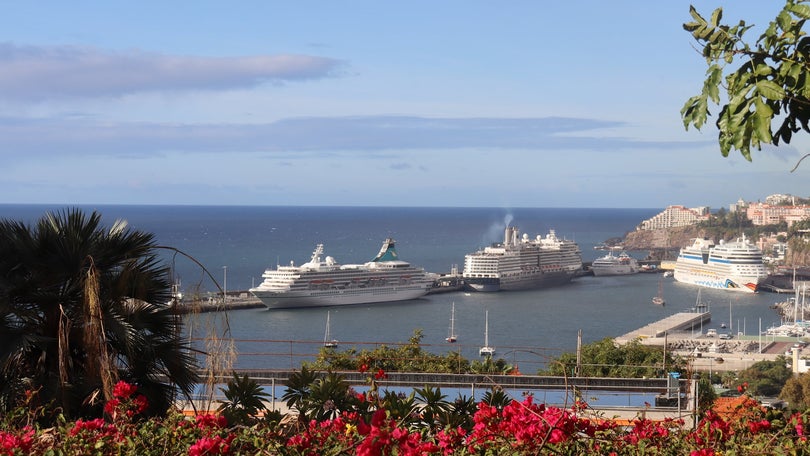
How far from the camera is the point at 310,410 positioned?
9.12 ft

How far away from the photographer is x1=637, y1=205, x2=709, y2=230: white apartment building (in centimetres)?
9588

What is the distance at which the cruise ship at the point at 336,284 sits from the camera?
39.6 meters

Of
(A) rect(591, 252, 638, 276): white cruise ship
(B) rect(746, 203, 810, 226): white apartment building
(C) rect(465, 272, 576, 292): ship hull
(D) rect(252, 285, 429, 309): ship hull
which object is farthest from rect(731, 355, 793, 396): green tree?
(B) rect(746, 203, 810, 226): white apartment building

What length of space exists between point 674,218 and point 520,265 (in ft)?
171

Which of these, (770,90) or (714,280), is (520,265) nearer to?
(714,280)

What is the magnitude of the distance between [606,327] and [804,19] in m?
33.1

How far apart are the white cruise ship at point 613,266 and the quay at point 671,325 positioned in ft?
59.4

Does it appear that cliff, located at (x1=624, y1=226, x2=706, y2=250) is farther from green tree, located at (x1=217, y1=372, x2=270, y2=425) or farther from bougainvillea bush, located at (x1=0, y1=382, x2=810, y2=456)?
bougainvillea bush, located at (x1=0, y1=382, x2=810, y2=456)

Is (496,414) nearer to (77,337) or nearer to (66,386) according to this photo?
(66,386)

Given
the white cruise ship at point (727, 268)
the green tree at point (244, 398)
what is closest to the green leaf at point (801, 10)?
the green tree at point (244, 398)

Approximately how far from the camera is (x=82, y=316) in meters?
3.38

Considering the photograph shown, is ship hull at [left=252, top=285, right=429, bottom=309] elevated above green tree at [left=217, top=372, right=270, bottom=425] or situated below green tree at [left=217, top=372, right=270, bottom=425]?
below

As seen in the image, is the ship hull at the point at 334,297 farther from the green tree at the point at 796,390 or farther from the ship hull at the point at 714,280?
the green tree at the point at 796,390

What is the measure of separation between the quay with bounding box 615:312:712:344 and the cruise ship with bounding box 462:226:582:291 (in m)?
11.7
